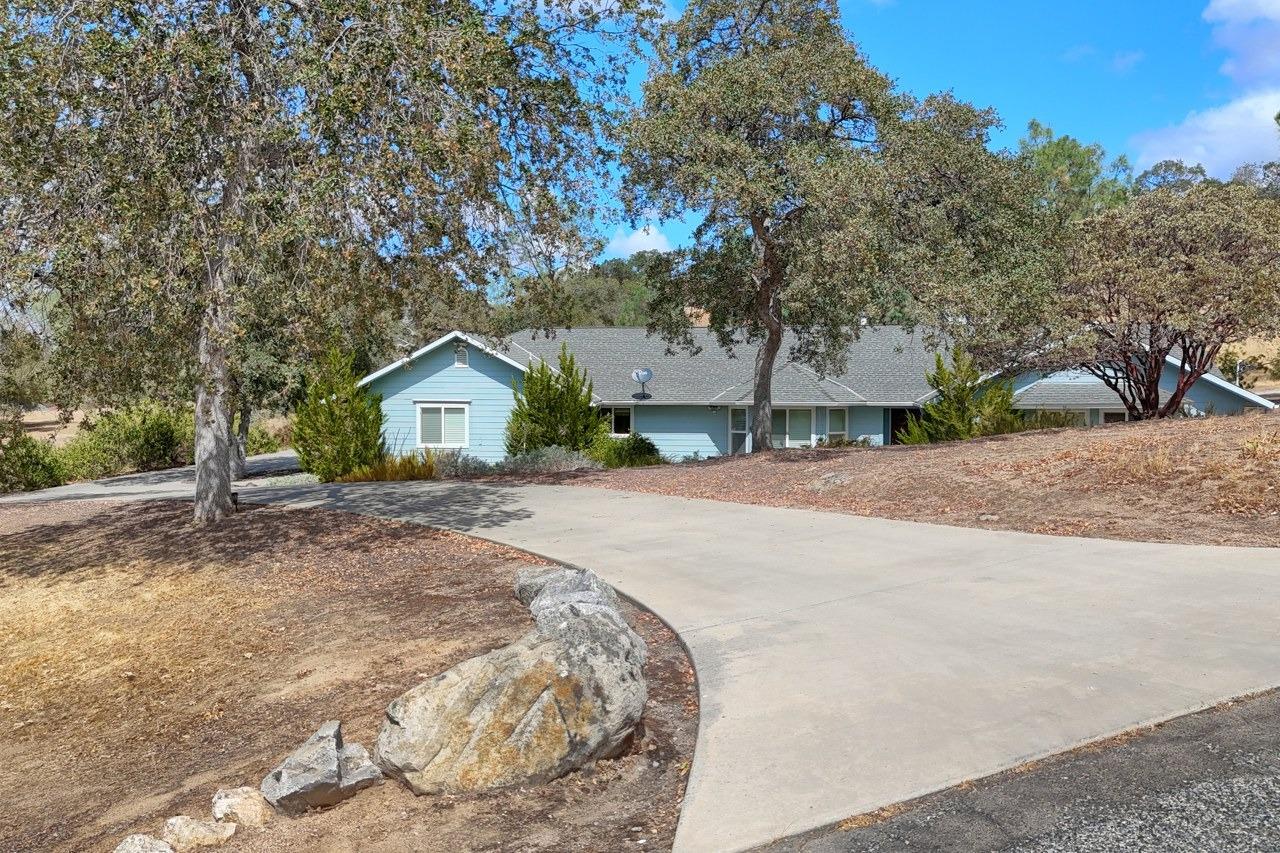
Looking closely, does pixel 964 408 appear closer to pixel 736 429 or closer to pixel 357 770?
pixel 736 429

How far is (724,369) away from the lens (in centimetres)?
3108

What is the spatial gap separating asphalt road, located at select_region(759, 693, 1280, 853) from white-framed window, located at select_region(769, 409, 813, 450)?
24.6m

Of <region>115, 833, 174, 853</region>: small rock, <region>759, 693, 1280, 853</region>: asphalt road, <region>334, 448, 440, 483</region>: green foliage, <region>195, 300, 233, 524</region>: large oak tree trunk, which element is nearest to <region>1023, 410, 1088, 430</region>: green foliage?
<region>334, 448, 440, 483</region>: green foliage

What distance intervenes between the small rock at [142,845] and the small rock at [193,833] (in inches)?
2.9

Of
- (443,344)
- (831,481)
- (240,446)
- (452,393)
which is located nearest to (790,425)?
(452,393)

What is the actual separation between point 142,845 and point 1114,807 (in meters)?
4.27

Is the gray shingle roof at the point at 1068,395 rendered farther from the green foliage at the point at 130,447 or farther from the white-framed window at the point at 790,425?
the green foliage at the point at 130,447

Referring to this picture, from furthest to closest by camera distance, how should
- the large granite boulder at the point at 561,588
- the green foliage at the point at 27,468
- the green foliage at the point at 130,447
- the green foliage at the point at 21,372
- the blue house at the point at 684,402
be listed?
the green foliage at the point at 130,447 → the blue house at the point at 684,402 → the green foliage at the point at 27,468 → the green foliage at the point at 21,372 → the large granite boulder at the point at 561,588

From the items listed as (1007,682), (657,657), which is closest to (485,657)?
(657,657)

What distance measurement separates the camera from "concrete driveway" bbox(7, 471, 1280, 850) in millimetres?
4816

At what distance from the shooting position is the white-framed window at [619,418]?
30.1m

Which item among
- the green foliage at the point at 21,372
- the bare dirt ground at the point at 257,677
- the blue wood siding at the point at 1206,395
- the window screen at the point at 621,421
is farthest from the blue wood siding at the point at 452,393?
the blue wood siding at the point at 1206,395

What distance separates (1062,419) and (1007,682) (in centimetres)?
2080

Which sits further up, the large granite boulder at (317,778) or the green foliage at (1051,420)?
the green foliage at (1051,420)
